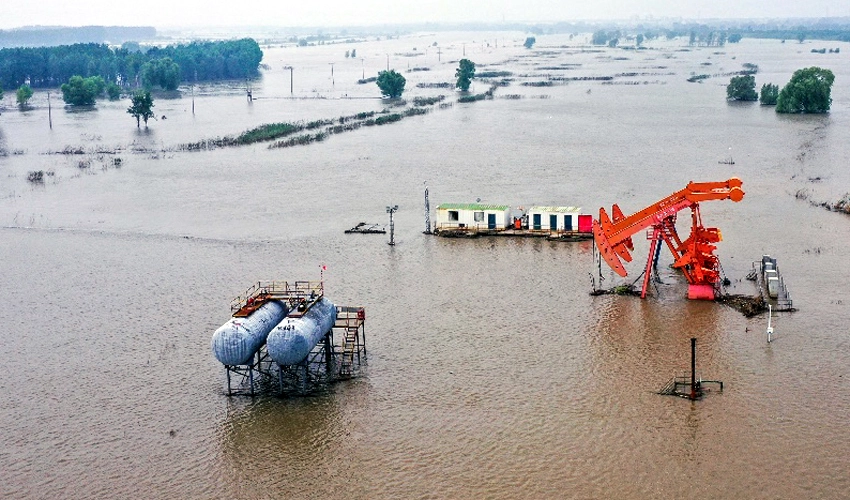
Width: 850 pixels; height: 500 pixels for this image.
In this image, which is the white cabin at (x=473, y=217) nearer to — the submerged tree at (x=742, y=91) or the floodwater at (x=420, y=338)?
the floodwater at (x=420, y=338)

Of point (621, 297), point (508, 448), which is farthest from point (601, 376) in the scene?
point (621, 297)

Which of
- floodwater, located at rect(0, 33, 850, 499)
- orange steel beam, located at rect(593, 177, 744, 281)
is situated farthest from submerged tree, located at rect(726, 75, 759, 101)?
→ orange steel beam, located at rect(593, 177, 744, 281)

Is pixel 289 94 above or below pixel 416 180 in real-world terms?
above

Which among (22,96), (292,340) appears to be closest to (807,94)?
(292,340)

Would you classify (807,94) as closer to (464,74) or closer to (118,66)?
(464,74)

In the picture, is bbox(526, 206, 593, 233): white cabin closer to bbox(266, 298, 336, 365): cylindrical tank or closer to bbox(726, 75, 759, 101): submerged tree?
bbox(266, 298, 336, 365): cylindrical tank

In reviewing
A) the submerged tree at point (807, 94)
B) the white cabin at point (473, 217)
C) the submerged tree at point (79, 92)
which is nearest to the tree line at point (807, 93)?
the submerged tree at point (807, 94)

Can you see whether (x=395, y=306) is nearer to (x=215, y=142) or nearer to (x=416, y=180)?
(x=416, y=180)

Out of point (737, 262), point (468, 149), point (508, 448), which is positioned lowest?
point (508, 448)
